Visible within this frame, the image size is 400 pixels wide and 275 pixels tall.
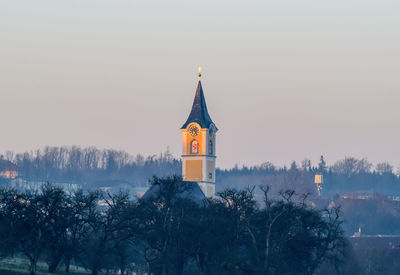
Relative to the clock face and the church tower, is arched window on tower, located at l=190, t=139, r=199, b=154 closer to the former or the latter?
the church tower

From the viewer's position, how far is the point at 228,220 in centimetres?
8312

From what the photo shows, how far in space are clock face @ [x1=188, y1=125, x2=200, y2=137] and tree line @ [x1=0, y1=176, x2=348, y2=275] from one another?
4295cm

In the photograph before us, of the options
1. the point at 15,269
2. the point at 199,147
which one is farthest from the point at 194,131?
the point at 15,269

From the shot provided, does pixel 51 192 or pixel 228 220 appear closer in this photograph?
pixel 51 192

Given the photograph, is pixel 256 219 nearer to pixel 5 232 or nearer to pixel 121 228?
pixel 121 228

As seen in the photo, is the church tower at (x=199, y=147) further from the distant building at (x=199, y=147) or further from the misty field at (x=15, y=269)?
the misty field at (x=15, y=269)

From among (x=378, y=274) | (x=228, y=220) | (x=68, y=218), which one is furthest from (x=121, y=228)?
(x=378, y=274)

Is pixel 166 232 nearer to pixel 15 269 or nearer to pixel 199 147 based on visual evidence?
pixel 15 269

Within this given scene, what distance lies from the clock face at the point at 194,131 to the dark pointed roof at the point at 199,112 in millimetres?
798

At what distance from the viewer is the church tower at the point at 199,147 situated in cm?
12975

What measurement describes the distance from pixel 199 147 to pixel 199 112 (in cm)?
535

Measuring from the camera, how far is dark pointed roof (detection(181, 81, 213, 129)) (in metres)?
133

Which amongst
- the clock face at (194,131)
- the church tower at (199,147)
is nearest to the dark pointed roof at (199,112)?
the church tower at (199,147)

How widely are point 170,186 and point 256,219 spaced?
873 cm
